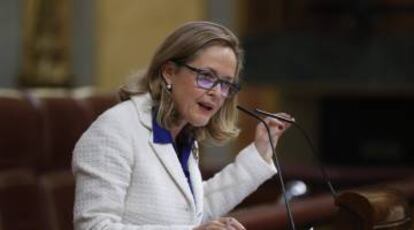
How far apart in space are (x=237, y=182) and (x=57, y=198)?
1.34 metres

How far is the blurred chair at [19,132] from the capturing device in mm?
2996

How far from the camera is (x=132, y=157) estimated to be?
174 centimetres

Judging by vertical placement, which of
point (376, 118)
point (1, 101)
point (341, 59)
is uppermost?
point (1, 101)

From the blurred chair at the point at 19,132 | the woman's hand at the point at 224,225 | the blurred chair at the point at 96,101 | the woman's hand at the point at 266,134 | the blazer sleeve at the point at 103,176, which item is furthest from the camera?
the blurred chair at the point at 96,101

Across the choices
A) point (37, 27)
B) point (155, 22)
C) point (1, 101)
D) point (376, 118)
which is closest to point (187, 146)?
point (1, 101)

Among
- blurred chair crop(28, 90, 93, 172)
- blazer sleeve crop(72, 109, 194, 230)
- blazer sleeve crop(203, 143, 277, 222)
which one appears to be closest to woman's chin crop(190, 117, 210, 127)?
blazer sleeve crop(72, 109, 194, 230)

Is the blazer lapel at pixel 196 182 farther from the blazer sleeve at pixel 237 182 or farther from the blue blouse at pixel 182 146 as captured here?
the blazer sleeve at pixel 237 182

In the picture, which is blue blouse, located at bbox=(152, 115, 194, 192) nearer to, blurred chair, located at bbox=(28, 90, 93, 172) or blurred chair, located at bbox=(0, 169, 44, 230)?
blurred chair, located at bbox=(0, 169, 44, 230)

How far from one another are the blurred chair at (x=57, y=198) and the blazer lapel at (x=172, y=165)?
1451 millimetres

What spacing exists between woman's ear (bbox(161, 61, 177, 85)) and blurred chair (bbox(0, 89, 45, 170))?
1257 mm

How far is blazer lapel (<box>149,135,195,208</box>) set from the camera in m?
1.78

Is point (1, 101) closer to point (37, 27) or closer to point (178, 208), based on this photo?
point (178, 208)

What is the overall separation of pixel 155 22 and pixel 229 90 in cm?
432

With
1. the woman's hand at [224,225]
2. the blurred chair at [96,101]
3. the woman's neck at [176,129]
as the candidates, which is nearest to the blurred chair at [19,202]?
the blurred chair at [96,101]
